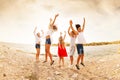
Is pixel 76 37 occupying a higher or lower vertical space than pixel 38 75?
higher

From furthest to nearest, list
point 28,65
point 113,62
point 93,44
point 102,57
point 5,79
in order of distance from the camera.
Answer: point 93,44, point 102,57, point 113,62, point 28,65, point 5,79

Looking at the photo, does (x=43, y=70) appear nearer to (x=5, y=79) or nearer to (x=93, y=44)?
(x=5, y=79)

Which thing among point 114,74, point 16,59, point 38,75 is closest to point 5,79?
point 38,75

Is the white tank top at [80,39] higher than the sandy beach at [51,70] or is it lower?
higher

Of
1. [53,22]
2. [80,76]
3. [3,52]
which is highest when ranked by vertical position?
[53,22]

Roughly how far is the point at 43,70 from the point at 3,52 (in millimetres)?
4499

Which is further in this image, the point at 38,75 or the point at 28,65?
the point at 28,65

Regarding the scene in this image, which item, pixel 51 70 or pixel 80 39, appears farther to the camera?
pixel 51 70

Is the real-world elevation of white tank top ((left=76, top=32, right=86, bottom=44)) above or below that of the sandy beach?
above

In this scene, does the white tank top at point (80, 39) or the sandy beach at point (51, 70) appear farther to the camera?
the white tank top at point (80, 39)

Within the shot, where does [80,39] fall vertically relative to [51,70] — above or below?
above

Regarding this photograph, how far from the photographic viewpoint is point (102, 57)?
95.7 feet

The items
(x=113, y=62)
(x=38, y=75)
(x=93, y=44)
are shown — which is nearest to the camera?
(x=38, y=75)

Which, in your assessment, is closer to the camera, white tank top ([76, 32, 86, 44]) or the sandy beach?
the sandy beach
